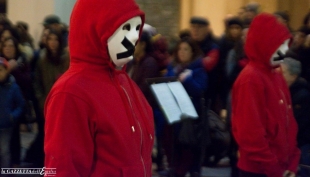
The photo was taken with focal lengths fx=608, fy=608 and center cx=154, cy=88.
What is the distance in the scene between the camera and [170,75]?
7527 millimetres

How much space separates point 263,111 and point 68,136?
205 cm

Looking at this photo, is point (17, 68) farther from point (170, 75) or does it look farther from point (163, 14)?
point (163, 14)

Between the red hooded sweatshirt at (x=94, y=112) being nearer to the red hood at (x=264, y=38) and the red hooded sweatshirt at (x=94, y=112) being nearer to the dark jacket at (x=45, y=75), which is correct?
the red hood at (x=264, y=38)

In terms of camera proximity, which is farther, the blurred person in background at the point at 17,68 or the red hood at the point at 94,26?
the blurred person in background at the point at 17,68

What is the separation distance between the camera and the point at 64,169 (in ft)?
8.13

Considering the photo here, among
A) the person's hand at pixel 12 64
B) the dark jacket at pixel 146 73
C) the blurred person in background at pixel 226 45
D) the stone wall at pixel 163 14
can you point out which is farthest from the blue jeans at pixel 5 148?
the stone wall at pixel 163 14

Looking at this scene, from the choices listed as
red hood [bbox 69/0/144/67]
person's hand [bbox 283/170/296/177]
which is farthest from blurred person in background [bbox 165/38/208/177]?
red hood [bbox 69/0/144/67]

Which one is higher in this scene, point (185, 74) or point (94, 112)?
point (94, 112)

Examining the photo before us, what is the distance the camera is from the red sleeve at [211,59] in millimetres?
7744

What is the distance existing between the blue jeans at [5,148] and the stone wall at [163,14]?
20.5 ft

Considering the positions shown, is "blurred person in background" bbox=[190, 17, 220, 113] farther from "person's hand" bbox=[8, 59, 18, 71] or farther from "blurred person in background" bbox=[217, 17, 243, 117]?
"person's hand" bbox=[8, 59, 18, 71]

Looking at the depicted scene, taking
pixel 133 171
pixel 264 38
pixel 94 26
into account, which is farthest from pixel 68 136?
pixel 264 38

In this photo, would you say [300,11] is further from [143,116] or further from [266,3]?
[143,116]

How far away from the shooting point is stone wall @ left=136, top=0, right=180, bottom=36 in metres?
12.8
